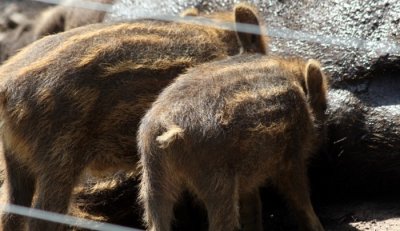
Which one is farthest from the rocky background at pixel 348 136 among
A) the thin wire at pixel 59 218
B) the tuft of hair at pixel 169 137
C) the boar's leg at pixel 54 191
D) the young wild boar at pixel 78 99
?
the tuft of hair at pixel 169 137

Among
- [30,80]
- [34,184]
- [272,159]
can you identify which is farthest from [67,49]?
[272,159]

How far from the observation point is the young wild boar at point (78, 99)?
402 centimetres

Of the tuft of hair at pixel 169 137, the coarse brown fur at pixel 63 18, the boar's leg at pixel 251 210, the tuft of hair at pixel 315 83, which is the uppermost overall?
the tuft of hair at pixel 169 137

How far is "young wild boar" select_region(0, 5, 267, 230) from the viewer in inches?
158

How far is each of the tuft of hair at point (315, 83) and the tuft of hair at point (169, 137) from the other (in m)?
0.84

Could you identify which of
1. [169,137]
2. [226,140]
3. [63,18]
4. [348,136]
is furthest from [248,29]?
[63,18]

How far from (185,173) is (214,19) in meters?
1.24

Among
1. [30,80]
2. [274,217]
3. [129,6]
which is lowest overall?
[274,217]

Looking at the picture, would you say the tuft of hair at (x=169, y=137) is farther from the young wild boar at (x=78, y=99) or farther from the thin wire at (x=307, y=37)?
the thin wire at (x=307, y=37)

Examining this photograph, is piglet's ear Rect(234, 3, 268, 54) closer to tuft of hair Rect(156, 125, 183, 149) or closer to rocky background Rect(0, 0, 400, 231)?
rocky background Rect(0, 0, 400, 231)

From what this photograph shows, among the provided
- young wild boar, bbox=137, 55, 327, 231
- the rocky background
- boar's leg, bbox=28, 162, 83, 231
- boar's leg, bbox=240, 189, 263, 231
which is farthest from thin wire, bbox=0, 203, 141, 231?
boar's leg, bbox=240, 189, 263, 231

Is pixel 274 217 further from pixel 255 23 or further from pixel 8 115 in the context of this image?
pixel 8 115

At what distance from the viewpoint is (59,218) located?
13.2 ft

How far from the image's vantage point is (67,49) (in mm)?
4133
